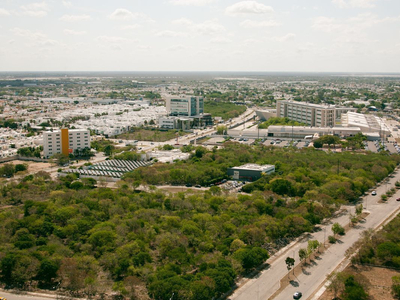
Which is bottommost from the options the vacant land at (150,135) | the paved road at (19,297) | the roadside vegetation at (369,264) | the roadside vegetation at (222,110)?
the paved road at (19,297)

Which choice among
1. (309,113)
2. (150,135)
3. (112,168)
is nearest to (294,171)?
(112,168)

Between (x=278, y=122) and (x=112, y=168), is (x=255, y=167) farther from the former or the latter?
(x=278, y=122)

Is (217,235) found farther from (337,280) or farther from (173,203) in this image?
(337,280)

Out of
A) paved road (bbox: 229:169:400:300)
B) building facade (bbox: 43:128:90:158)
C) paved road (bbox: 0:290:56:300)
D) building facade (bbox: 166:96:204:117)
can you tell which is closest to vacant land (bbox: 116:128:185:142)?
building facade (bbox: 166:96:204:117)

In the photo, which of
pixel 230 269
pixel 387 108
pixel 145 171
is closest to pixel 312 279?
pixel 230 269

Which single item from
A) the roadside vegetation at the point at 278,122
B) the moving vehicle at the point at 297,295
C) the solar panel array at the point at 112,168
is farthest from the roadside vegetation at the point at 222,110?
the moving vehicle at the point at 297,295

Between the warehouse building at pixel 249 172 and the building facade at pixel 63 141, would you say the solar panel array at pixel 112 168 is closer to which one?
the building facade at pixel 63 141
